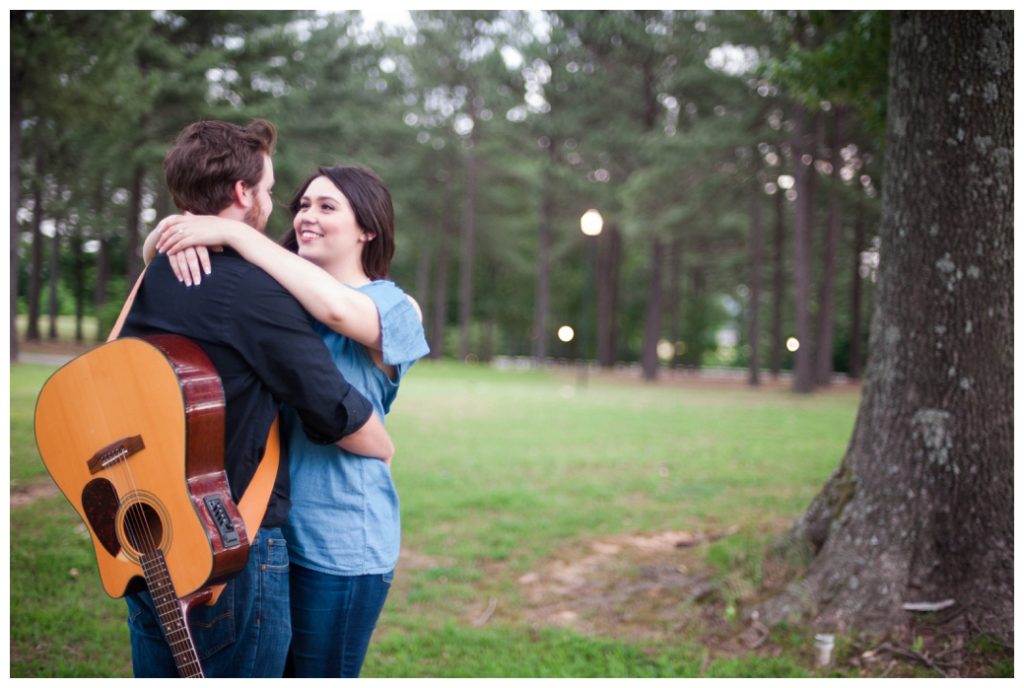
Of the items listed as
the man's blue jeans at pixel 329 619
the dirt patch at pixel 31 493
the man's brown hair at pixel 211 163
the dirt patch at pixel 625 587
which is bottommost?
the dirt patch at pixel 625 587

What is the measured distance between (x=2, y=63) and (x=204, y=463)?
2.14 m

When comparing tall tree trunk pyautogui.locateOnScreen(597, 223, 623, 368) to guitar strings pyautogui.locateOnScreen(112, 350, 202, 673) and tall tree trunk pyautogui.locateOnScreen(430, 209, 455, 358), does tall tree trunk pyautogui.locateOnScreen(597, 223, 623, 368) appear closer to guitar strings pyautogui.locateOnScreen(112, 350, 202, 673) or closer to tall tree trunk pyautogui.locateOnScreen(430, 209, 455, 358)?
tall tree trunk pyautogui.locateOnScreen(430, 209, 455, 358)

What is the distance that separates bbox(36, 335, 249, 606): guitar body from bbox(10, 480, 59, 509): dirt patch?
10.6ft

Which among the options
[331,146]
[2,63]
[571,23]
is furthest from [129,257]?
[571,23]

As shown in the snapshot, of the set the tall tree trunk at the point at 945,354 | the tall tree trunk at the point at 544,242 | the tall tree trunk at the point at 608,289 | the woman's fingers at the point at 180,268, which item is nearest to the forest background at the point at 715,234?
the tall tree trunk at the point at 945,354

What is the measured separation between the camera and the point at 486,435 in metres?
8.41

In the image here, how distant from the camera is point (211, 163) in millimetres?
1447

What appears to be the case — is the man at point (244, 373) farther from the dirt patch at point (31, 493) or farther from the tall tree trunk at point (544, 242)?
the tall tree trunk at point (544, 242)

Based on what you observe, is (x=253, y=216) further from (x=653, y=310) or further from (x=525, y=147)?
(x=525, y=147)

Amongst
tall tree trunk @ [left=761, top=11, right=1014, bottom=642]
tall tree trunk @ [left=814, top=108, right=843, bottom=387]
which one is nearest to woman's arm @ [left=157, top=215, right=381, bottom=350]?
tall tree trunk @ [left=761, top=11, right=1014, bottom=642]

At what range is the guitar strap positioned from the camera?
142 cm

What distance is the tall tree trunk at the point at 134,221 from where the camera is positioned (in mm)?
5102

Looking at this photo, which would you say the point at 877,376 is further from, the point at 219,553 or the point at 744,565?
the point at 219,553

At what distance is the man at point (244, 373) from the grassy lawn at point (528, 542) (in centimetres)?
151
